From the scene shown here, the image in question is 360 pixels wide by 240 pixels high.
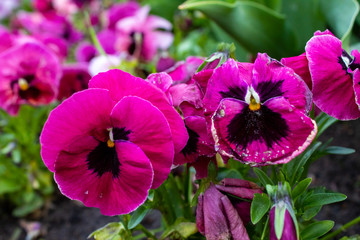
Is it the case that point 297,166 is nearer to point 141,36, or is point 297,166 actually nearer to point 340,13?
point 340,13

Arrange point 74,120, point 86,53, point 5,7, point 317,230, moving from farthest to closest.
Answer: point 5,7 → point 86,53 → point 317,230 → point 74,120

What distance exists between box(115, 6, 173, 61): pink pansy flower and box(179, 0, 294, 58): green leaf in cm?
41

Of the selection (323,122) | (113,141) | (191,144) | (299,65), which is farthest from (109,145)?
(323,122)

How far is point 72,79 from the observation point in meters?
1.65

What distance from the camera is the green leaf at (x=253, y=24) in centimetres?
142

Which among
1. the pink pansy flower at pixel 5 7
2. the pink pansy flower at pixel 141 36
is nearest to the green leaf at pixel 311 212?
the pink pansy flower at pixel 141 36

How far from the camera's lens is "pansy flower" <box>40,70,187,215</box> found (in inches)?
26.6

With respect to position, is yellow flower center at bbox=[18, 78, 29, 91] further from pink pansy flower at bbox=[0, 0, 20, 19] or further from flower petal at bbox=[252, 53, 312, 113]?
pink pansy flower at bbox=[0, 0, 20, 19]

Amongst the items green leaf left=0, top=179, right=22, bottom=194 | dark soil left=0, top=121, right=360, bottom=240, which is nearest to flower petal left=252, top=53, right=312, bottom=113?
dark soil left=0, top=121, right=360, bottom=240

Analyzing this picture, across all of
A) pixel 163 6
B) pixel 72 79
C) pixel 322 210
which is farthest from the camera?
pixel 163 6

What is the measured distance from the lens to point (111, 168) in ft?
2.36

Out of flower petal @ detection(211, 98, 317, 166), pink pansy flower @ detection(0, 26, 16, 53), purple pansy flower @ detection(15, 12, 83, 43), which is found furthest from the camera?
purple pansy flower @ detection(15, 12, 83, 43)

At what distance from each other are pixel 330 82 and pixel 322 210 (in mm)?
816

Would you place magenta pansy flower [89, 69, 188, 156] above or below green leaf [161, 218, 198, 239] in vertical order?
above
